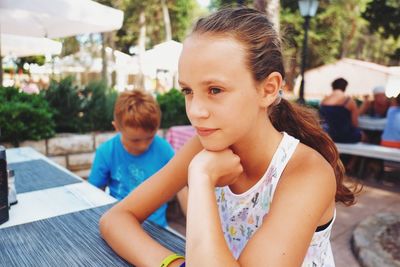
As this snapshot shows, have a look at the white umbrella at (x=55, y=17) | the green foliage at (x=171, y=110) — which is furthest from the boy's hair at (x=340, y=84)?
the white umbrella at (x=55, y=17)

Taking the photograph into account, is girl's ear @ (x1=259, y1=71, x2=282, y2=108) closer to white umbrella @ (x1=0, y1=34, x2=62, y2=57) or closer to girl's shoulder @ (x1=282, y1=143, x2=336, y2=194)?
girl's shoulder @ (x1=282, y1=143, x2=336, y2=194)

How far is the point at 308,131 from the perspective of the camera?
127 centimetres

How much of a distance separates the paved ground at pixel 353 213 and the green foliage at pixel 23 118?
6.10ft

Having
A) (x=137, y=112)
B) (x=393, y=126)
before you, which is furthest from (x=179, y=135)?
(x=393, y=126)

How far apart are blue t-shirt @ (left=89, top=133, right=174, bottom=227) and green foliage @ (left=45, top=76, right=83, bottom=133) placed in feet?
8.33

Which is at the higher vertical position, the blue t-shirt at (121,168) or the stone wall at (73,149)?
the blue t-shirt at (121,168)

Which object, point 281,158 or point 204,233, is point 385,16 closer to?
point 281,158

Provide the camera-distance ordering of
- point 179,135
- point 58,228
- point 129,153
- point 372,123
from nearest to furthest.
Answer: point 58,228 < point 129,153 < point 179,135 < point 372,123

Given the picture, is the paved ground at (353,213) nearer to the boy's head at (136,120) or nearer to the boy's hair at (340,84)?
the boy's head at (136,120)

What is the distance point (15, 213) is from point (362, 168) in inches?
202

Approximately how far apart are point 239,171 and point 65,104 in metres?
4.04

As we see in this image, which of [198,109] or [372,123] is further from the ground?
[198,109]

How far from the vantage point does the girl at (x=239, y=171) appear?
855mm

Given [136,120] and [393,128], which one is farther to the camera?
[393,128]
